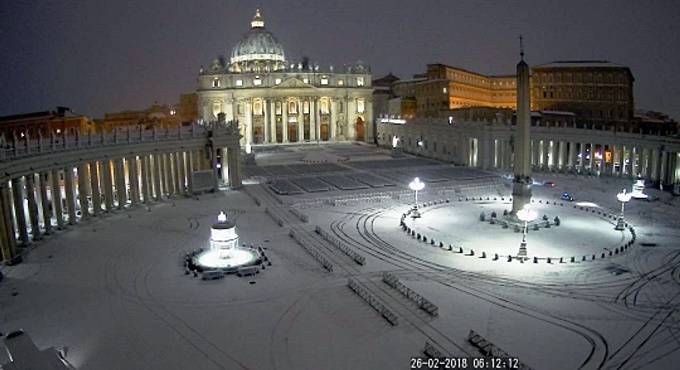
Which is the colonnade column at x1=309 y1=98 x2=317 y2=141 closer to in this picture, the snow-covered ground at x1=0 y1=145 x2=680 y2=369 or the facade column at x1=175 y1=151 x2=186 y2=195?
the facade column at x1=175 y1=151 x2=186 y2=195

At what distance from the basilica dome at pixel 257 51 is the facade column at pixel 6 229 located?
9428 cm

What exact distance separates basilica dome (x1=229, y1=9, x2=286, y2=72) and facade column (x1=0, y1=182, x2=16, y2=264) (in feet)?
309

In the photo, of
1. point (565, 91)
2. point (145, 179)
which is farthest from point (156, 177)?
point (565, 91)

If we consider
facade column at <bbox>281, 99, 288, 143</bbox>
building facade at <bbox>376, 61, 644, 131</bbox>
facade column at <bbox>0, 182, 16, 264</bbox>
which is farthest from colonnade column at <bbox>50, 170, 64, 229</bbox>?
facade column at <bbox>281, 99, 288, 143</bbox>

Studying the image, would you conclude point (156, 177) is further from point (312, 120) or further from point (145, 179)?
point (312, 120)

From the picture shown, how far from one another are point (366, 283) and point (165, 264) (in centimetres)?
1122

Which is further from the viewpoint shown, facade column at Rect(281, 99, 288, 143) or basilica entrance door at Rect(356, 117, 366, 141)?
basilica entrance door at Rect(356, 117, 366, 141)

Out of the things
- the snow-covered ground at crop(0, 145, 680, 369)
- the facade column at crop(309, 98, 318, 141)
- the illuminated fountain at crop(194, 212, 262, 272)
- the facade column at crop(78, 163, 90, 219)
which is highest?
the facade column at crop(309, 98, 318, 141)

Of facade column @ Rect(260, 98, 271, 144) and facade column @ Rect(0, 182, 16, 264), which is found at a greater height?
facade column @ Rect(260, 98, 271, 144)

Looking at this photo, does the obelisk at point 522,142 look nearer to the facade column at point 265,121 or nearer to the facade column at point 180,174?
the facade column at point 180,174

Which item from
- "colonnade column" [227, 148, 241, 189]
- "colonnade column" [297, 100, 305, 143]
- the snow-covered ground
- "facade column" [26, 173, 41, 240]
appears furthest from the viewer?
"colonnade column" [297, 100, 305, 143]

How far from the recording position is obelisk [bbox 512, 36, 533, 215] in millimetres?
37406

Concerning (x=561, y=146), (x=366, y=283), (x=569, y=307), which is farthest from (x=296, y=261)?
(x=561, y=146)

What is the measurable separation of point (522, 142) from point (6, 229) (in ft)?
104
